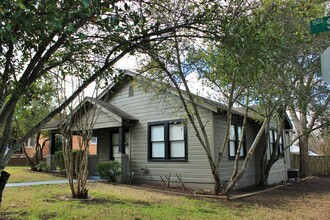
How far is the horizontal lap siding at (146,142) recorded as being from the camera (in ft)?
40.2

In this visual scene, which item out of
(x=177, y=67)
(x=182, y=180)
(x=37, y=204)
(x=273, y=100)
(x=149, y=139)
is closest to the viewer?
(x=37, y=204)

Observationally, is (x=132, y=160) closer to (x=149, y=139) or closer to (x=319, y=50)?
(x=149, y=139)

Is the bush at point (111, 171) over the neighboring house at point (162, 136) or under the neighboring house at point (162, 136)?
under

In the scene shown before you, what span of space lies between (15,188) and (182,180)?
6.48 meters

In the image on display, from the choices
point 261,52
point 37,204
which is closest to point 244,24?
point 261,52

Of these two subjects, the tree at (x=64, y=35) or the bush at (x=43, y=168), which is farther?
the bush at (x=43, y=168)

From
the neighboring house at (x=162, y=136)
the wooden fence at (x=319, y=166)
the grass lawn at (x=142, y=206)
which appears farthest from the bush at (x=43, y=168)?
the wooden fence at (x=319, y=166)

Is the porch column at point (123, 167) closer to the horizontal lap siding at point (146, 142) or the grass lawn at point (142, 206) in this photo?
the horizontal lap siding at point (146, 142)

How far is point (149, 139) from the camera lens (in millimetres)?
13977

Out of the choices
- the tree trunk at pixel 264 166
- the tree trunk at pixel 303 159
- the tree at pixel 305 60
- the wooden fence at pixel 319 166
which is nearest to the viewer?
the tree at pixel 305 60

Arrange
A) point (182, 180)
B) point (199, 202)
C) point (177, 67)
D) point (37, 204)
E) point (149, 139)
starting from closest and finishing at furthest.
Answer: point (37, 204)
point (199, 202)
point (177, 67)
point (182, 180)
point (149, 139)

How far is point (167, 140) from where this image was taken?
13.3 metres

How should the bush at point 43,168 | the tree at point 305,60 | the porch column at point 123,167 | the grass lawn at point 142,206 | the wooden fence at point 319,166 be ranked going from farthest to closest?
1. the wooden fence at point 319,166
2. the bush at point 43,168
3. the porch column at point 123,167
4. the tree at point 305,60
5. the grass lawn at point 142,206

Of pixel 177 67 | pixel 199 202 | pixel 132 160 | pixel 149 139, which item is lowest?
pixel 199 202
